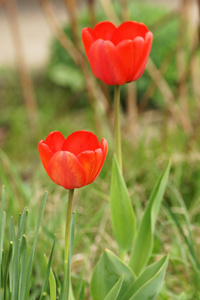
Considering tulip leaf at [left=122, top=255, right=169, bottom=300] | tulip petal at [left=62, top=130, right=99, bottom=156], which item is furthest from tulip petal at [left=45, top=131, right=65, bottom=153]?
tulip leaf at [left=122, top=255, right=169, bottom=300]

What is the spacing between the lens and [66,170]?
1.82 feet

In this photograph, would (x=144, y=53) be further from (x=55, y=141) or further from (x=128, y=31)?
(x=55, y=141)

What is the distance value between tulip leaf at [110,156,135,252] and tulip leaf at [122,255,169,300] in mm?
86

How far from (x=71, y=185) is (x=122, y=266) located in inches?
7.5

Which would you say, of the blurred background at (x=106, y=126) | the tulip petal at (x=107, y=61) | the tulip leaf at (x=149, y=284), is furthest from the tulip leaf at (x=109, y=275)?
the tulip petal at (x=107, y=61)

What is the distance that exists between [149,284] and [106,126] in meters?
1.22

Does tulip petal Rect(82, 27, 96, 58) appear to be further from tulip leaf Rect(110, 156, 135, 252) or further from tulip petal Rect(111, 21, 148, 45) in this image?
tulip leaf Rect(110, 156, 135, 252)

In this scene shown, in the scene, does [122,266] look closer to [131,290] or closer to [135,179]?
[131,290]

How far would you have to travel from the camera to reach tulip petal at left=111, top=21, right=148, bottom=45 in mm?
705

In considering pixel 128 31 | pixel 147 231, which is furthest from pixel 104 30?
pixel 147 231

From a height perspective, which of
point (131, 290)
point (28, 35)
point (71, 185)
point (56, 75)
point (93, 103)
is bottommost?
point (131, 290)

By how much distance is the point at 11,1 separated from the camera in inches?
76.8

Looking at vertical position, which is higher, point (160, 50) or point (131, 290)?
point (160, 50)

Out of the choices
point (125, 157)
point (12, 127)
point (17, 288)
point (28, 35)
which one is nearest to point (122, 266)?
point (17, 288)
